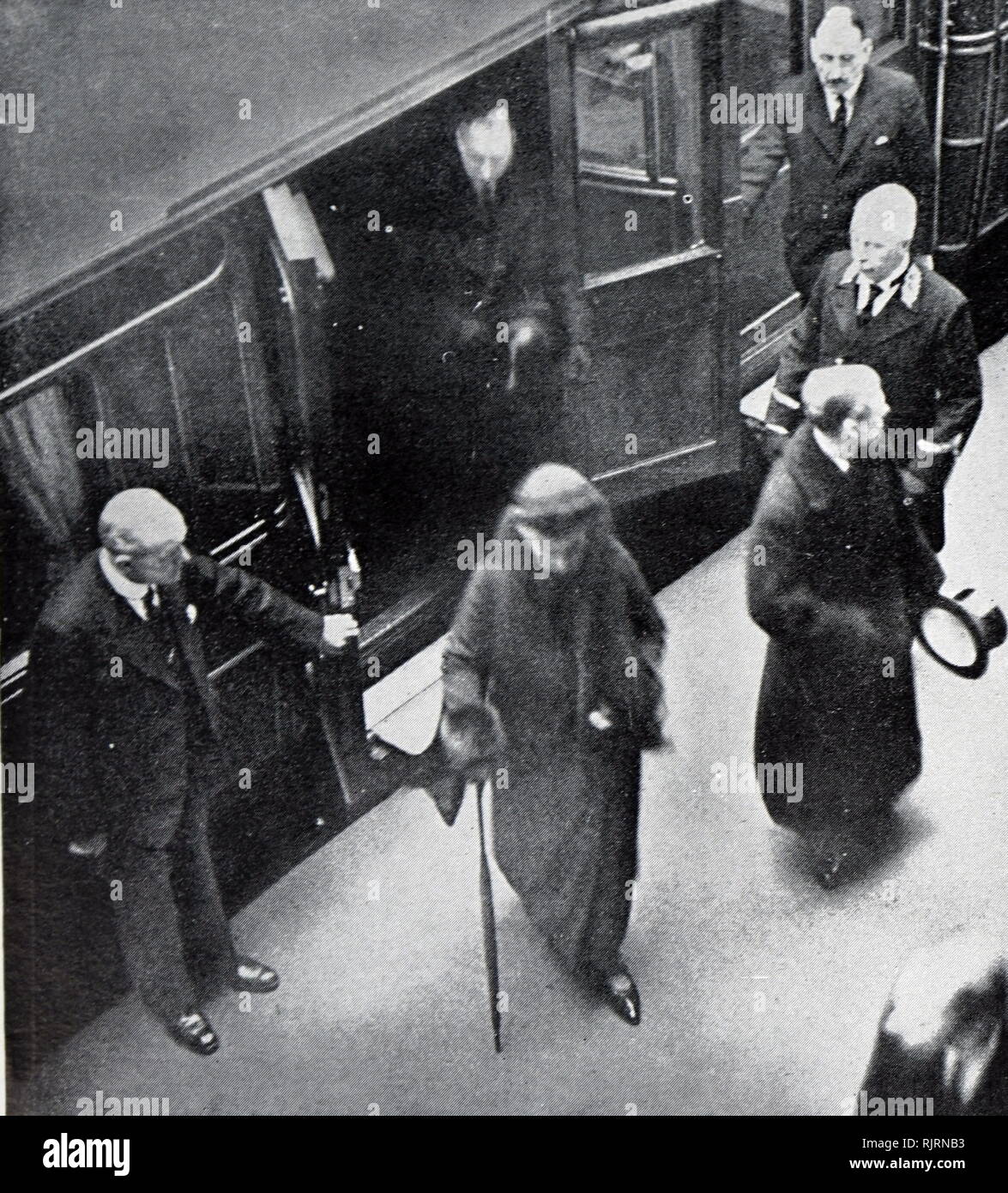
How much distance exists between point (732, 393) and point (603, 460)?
450mm

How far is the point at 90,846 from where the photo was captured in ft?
15.7

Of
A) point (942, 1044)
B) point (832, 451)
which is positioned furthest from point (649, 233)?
point (942, 1044)

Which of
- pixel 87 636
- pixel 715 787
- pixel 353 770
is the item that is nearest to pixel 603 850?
pixel 715 787

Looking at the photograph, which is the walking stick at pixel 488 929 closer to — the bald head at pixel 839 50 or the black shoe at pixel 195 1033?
the black shoe at pixel 195 1033

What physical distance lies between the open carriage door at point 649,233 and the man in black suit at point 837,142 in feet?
0.58

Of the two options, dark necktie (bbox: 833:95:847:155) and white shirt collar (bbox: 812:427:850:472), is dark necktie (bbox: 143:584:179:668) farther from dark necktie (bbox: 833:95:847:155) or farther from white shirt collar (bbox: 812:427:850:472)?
dark necktie (bbox: 833:95:847:155)

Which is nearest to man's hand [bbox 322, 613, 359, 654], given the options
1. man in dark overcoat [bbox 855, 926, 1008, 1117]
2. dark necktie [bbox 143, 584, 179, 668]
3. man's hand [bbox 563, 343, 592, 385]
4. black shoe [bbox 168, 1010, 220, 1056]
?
dark necktie [bbox 143, 584, 179, 668]

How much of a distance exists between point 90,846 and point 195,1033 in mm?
620

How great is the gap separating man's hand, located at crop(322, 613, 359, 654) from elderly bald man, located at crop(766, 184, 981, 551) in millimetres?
1352

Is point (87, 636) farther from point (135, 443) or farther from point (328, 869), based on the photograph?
point (328, 869)

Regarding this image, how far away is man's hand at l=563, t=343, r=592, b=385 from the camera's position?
4.91 m

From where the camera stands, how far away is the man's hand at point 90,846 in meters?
4.78

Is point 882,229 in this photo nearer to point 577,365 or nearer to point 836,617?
point 577,365

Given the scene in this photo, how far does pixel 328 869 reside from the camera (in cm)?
500
